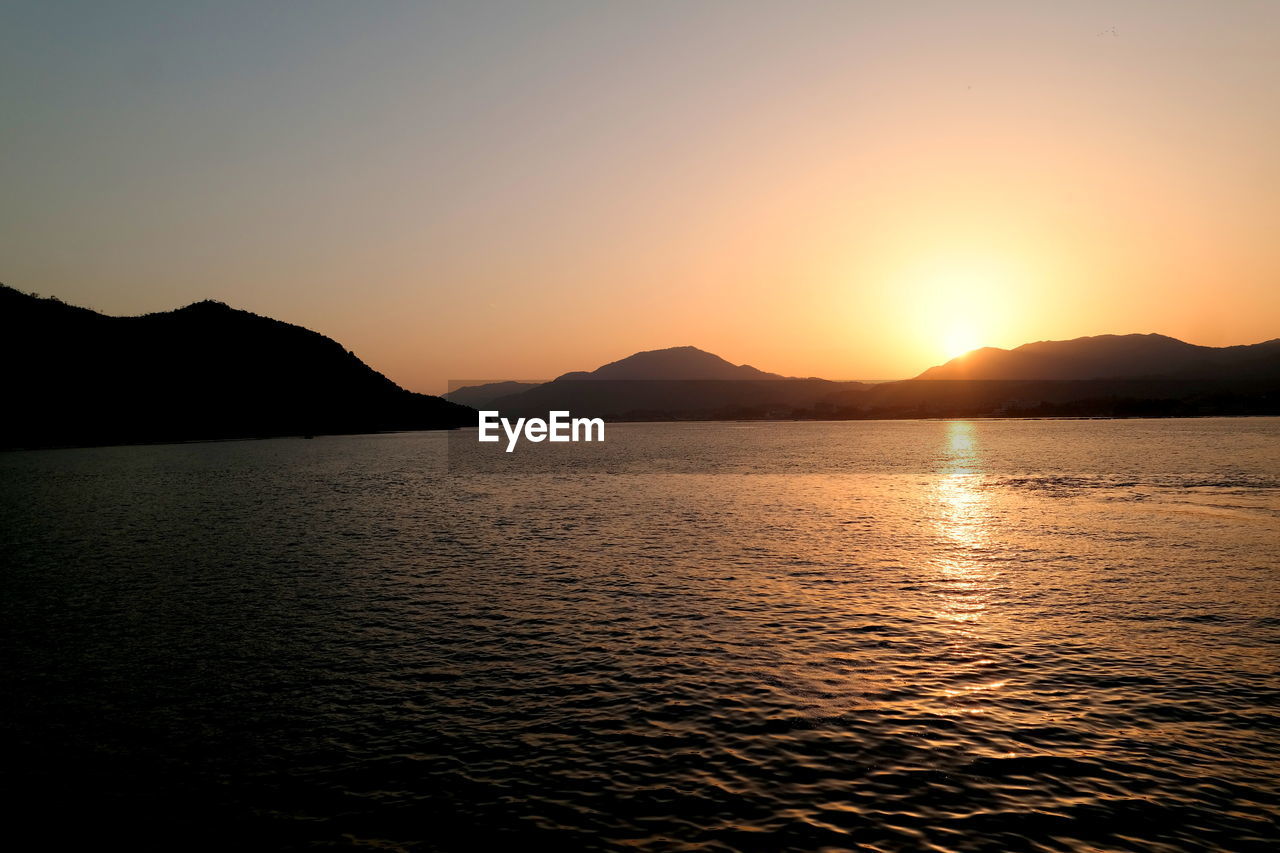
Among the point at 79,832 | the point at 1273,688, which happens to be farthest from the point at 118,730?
the point at 1273,688

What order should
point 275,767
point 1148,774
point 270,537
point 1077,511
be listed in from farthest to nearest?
point 1077,511 < point 270,537 < point 275,767 < point 1148,774

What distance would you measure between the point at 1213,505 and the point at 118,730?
96.4 metres

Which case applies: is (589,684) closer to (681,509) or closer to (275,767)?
(275,767)

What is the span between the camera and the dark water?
18.1 metres

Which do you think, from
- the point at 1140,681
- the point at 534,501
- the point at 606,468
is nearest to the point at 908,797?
the point at 1140,681

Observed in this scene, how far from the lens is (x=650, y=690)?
87.6 ft

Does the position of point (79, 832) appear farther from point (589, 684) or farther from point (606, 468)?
point (606, 468)

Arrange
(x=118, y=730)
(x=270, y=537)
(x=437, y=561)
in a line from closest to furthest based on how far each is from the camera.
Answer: (x=118, y=730) → (x=437, y=561) → (x=270, y=537)

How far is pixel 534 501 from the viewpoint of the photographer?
9575 centimetres

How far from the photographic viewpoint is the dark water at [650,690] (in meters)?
18.1

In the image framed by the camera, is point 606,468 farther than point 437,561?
Yes

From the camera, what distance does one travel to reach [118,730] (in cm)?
2383

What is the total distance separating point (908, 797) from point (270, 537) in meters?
63.3

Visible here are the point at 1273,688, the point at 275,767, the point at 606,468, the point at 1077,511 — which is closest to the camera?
the point at 275,767
